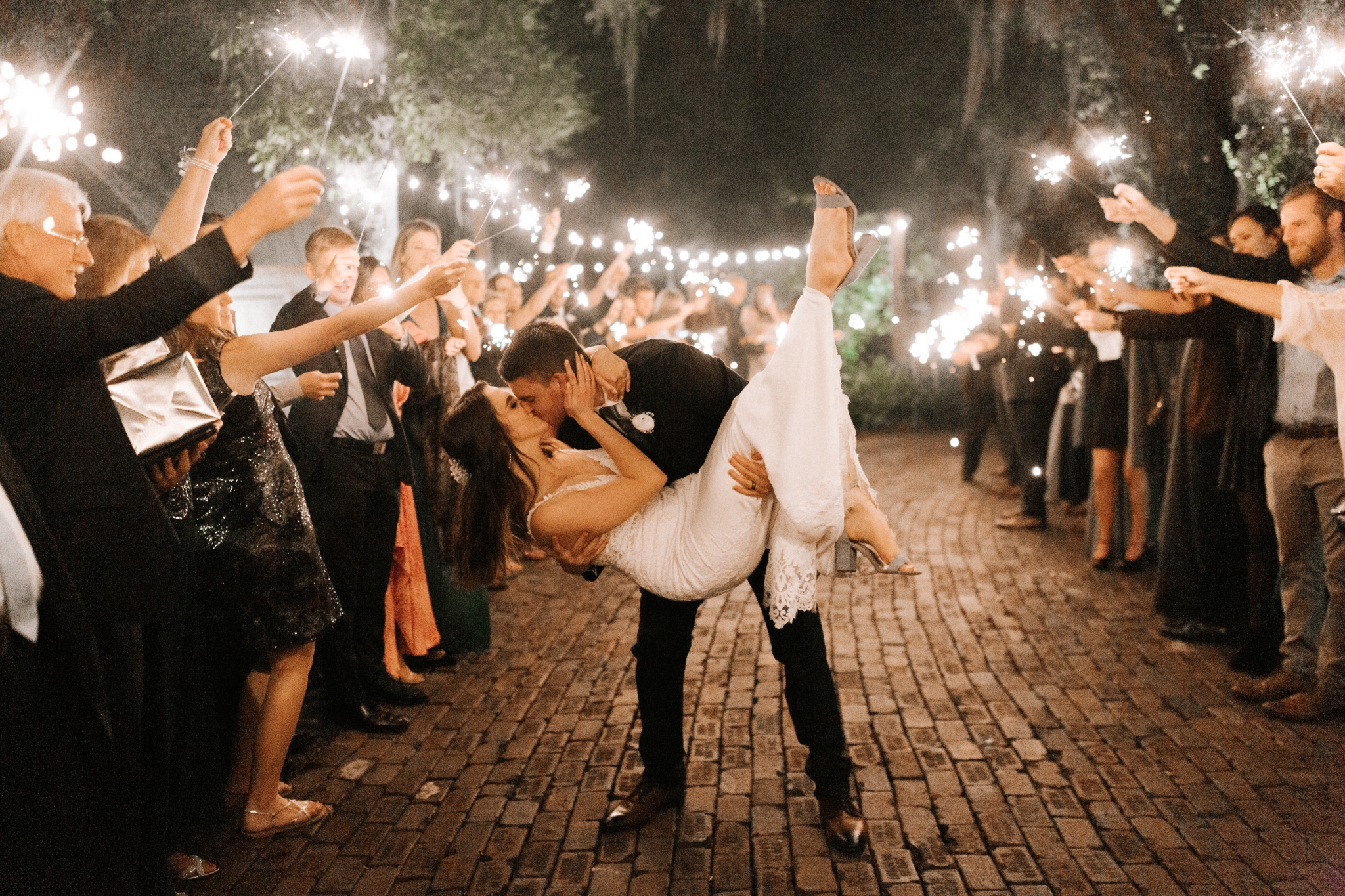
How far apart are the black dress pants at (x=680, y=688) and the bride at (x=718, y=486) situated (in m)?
0.18

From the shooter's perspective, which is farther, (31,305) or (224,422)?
(224,422)

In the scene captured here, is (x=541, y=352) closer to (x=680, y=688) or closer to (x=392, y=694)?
(x=680, y=688)

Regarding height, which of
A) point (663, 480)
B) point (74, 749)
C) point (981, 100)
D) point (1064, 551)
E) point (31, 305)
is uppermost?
point (981, 100)

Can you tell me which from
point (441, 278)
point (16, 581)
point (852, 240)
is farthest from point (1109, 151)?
point (16, 581)

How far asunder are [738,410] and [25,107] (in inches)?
185

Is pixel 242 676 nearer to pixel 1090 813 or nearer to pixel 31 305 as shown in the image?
pixel 31 305

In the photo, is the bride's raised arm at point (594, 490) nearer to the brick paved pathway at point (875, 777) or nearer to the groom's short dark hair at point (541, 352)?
the groom's short dark hair at point (541, 352)

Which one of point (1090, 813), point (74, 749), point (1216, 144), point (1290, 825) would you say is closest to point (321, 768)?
point (74, 749)

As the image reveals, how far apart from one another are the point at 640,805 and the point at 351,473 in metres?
2.03

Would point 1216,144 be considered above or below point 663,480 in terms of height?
above

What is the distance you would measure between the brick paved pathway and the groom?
203 millimetres

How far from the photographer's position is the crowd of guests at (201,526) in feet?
A: 7.56

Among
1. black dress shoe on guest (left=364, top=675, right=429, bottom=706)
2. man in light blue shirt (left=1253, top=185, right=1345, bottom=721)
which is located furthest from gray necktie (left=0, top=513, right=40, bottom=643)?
man in light blue shirt (left=1253, top=185, right=1345, bottom=721)

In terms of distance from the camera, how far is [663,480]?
3.25 m
